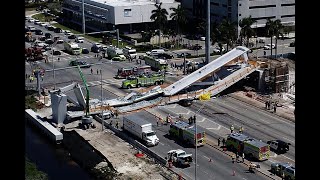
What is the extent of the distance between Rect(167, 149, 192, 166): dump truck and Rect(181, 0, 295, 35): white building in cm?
3363

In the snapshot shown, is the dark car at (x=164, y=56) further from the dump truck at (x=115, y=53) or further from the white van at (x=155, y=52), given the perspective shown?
the dump truck at (x=115, y=53)

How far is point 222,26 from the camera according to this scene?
49.7 metres

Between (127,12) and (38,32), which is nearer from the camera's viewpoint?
(127,12)

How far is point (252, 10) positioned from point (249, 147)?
34.4m

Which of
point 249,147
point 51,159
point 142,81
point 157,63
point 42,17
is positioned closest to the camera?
point 249,147

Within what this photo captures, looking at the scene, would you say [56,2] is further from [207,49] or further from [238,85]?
[238,85]

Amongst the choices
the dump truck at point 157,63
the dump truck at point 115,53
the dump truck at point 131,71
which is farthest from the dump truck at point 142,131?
the dump truck at point 115,53

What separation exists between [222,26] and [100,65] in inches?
421

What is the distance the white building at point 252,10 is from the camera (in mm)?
56906

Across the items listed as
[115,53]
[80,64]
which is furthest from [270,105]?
[115,53]

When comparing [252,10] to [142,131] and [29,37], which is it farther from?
[142,131]

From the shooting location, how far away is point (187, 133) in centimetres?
2708
